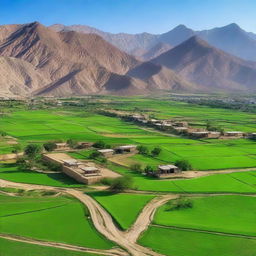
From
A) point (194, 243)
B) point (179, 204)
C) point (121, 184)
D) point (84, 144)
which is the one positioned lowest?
point (194, 243)

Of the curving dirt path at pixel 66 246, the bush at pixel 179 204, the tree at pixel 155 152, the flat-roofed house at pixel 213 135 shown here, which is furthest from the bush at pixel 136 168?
the flat-roofed house at pixel 213 135

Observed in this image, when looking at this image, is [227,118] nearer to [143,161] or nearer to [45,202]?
[143,161]

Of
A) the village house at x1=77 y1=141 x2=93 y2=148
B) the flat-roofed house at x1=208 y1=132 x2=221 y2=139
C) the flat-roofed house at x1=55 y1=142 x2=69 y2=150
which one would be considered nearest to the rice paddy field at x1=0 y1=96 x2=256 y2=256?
the village house at x1=77 y1=141 x2=93 y2=148

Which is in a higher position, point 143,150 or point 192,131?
point 192,131

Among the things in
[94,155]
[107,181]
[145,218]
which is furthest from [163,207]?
[94,155]

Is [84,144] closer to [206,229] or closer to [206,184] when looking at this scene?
[206,184]

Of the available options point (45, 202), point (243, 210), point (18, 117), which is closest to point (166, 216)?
point (243, 210)
